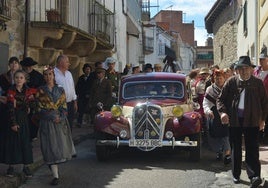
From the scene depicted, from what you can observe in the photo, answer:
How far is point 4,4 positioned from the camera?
11.8 meters

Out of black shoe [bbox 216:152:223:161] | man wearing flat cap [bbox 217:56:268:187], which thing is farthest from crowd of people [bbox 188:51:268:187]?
black shoe [bbox 216:152:223:161]

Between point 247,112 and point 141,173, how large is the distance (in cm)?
217

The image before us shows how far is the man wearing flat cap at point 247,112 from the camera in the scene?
7402 millimetres

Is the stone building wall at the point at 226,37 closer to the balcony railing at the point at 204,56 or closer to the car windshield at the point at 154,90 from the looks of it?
the car windshield at the point at 154,90

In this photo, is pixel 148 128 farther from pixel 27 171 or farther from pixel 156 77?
pixel 27 171

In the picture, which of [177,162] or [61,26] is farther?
[61,26]

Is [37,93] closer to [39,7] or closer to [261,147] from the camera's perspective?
[261,147]

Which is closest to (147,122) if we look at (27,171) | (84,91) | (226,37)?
(27,171)

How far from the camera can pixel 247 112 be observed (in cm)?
739

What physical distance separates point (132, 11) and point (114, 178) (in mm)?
27062

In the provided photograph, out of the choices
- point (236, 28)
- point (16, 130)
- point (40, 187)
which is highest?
point (236, 28)

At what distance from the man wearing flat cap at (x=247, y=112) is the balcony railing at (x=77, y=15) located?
7321 millimetres

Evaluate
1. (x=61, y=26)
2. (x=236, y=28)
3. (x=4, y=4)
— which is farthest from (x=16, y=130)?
(x=236, y=28)

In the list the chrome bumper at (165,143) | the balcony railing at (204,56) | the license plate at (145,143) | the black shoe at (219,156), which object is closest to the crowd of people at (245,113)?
the chrome bumper at (165,143)
